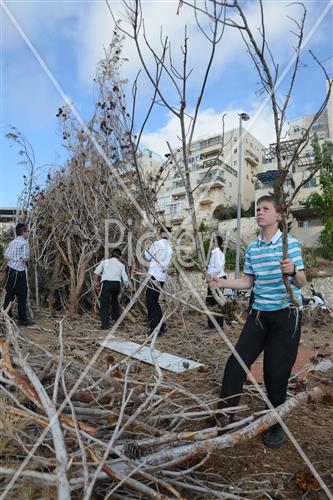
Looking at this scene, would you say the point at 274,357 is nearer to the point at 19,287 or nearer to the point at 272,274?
the point at 272,274

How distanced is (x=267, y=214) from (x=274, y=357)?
33.6 inches

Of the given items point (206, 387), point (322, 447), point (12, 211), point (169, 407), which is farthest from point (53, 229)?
point (322, 447)

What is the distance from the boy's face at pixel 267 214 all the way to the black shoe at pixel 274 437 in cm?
118

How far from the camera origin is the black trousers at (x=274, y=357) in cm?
239

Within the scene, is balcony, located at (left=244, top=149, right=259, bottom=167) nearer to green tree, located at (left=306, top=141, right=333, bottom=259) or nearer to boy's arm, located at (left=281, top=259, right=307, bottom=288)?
green tree, located at (left=306, top=141, right=333, bottom=259)

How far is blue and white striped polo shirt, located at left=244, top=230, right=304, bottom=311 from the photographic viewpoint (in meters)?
2.43

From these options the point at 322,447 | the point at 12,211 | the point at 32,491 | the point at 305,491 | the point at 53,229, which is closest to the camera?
the point at 32,491

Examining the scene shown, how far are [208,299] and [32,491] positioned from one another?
4736 mm

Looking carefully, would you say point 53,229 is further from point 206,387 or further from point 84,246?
point 206,387

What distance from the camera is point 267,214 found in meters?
2.48

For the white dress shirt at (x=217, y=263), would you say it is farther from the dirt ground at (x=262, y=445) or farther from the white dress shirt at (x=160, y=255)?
Result: the dirt ground at (x=262, y=445)

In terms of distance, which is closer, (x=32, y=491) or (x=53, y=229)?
(x=32, y=491)

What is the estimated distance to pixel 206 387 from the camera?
129 inches

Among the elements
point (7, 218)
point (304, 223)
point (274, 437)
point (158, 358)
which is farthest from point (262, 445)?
point (304, 223)
